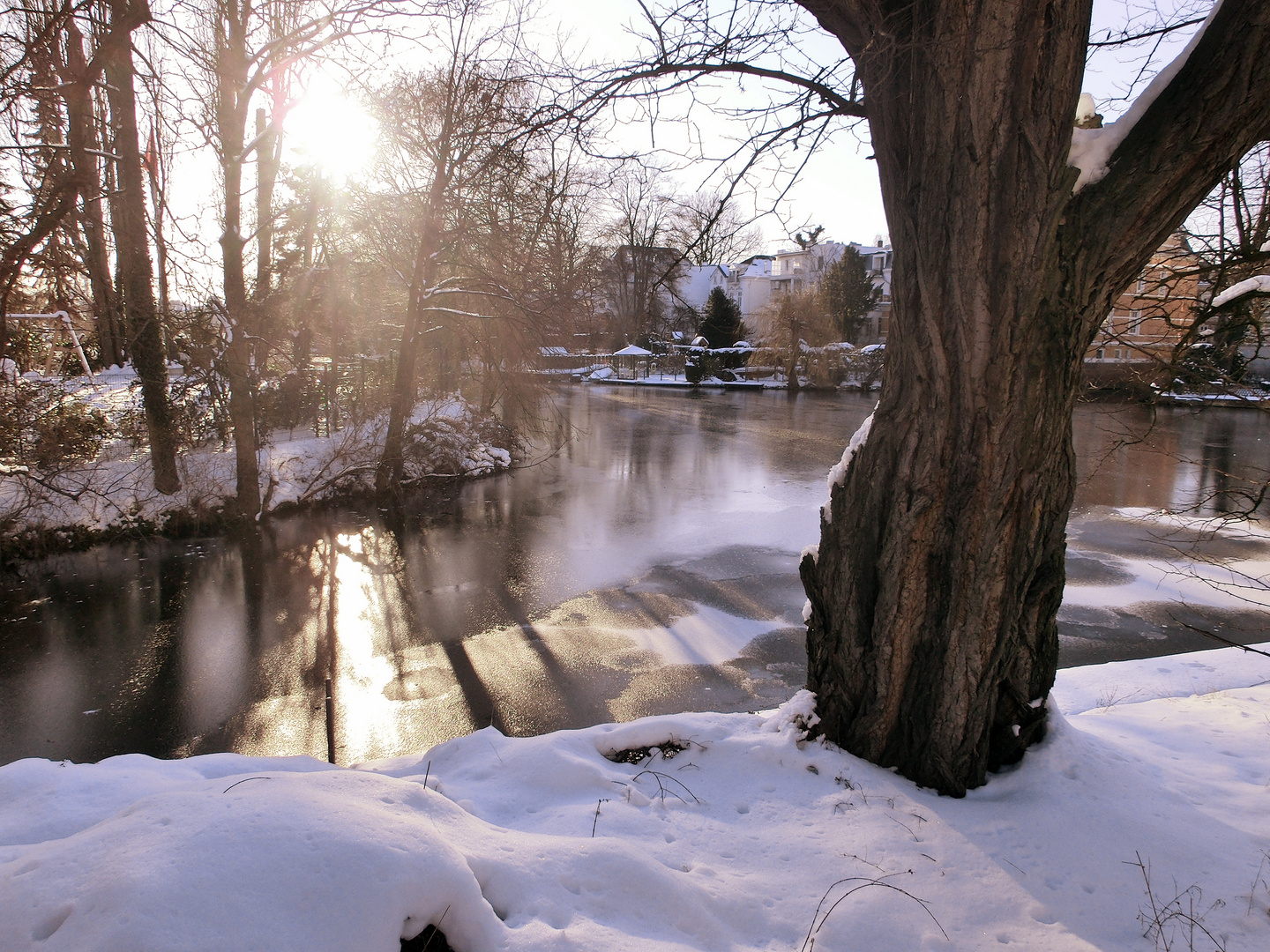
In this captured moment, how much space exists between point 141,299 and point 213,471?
3209mm

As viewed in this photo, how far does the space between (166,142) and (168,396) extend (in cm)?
690

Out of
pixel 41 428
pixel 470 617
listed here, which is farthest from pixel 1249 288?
pixel 41 428

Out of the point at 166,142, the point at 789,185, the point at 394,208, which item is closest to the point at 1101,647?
the point at 789,185

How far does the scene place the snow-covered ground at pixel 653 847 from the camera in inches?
79.4

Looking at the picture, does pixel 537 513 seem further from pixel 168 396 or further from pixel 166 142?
pixel 166 142

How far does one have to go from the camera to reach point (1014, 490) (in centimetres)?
366

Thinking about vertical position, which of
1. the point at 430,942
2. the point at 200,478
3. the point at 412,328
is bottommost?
the point at 200,478

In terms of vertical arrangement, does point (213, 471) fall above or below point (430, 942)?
below

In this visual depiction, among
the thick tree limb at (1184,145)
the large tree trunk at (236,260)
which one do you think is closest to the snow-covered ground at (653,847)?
the thick tree limb at (1184,145)

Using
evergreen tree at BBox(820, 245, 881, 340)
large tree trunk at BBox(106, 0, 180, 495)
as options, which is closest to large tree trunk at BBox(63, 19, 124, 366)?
large tree trunk at BBox(106, 0, 180, 495)

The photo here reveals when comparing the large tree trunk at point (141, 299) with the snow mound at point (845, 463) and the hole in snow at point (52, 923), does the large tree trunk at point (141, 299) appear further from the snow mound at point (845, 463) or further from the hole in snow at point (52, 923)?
the hole in snow at point (52, 923)

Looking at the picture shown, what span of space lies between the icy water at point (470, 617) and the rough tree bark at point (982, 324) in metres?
1.61

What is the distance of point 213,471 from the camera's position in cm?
1345

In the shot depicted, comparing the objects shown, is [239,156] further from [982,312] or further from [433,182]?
[982,312]
